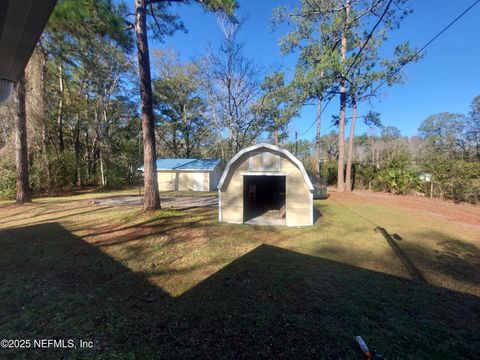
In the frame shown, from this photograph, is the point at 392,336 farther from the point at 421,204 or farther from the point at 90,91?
the point at 90,91

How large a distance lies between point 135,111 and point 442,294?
29.0 metres

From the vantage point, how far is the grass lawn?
247 cm

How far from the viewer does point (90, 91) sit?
2133 cm

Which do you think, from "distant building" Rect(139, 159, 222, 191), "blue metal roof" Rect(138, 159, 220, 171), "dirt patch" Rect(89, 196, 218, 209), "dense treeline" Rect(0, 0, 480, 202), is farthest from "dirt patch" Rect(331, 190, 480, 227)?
"blue metal roof" Rect(138, 159, 220, 171)

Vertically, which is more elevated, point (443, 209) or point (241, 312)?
point (443, 209)

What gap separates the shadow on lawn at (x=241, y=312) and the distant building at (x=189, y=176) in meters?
17.1

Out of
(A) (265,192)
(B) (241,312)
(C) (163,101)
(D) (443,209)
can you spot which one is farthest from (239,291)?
(C) (163,101)

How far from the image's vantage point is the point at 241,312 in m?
3.01

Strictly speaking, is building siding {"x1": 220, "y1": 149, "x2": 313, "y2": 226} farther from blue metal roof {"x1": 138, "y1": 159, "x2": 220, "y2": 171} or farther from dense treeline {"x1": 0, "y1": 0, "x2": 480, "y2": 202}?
blue metal roof {"x1": 138, "y1": 159, "x2": 220, "y2": 171}

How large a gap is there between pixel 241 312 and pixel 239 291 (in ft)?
1.80

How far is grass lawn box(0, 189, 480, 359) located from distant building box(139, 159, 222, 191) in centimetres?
1465

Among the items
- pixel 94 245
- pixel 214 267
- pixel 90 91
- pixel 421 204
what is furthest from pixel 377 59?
pixel 90 91

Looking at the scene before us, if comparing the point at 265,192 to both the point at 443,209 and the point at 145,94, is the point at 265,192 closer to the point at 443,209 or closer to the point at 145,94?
the point at 443,209

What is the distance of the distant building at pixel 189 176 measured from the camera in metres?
21.7
